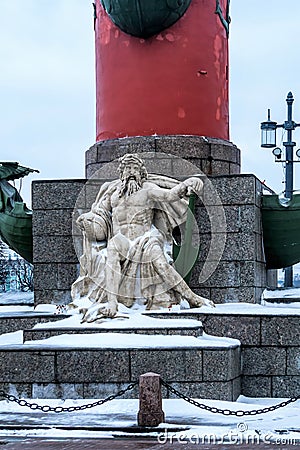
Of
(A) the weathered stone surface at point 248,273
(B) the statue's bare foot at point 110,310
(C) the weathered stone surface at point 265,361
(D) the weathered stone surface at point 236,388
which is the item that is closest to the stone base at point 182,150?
(A) the weathered stone surface at point 248,273

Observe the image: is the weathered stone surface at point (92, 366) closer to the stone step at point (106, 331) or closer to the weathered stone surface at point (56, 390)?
the weathered stone surface at point (56, 390)

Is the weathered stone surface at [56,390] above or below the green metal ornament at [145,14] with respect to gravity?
below

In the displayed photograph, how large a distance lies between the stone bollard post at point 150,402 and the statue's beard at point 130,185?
4.56 meters

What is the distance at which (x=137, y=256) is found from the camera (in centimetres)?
1334

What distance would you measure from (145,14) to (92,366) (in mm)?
6034

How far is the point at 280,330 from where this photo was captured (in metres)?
12.6

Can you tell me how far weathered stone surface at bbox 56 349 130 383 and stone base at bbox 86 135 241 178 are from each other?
4.48 meters

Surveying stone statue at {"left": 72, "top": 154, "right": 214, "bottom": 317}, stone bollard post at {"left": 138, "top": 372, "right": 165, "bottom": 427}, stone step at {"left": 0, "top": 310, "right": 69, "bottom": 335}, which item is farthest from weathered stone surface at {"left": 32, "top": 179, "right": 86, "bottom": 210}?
stone bollard post at {"left": 138, "top": 372, "right": 165, "bottom": 427}

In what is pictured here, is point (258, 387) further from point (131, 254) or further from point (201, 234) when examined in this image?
point (201, 234)

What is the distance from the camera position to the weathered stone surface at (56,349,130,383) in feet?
37.6

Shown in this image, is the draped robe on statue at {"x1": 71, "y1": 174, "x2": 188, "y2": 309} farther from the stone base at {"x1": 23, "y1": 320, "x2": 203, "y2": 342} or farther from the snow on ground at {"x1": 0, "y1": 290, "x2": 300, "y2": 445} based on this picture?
the stone base at {"x1": 23, "y1": 320, "x2": 203, "y2": 342}

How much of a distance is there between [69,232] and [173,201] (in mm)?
1813

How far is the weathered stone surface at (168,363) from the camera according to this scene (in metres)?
11.4

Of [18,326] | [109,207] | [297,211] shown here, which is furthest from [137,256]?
[297,211]
